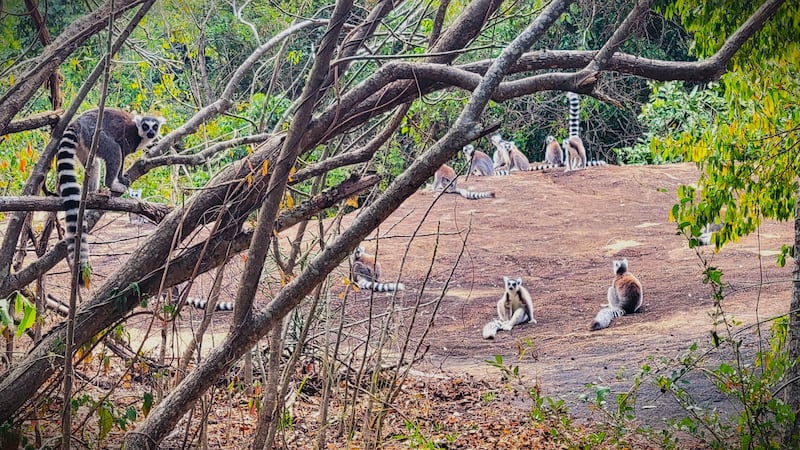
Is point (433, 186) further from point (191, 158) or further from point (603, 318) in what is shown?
point (191, 158)

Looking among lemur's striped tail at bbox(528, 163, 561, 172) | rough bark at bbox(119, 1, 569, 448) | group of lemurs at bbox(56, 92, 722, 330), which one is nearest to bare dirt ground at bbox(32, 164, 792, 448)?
group of lemurs at bbox(56, 92, 722, 330)

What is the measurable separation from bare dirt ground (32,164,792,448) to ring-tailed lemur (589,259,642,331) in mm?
141

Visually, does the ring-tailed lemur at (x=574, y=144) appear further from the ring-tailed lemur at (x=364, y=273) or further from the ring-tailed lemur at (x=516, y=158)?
the ring-tailed lemur at (x=364, y=273)

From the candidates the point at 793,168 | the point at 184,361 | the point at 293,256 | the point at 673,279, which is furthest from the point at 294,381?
the point at 673,279

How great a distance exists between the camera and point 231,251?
12.0 ft

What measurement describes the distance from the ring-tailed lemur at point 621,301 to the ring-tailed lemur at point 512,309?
83cm

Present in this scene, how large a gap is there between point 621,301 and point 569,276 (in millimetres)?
2375

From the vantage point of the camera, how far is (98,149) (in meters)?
5.43

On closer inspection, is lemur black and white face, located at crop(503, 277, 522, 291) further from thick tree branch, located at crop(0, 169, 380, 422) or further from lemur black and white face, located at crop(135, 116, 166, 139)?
thick tree branch, located at crop(0, 169, 380, 422)

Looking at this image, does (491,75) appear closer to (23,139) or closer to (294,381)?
(294,381)

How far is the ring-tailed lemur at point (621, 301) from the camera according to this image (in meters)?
9.46

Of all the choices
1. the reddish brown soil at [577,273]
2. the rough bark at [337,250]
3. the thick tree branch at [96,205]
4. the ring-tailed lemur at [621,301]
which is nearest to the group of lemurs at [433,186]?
the ring-tailed lemur at [621,301]

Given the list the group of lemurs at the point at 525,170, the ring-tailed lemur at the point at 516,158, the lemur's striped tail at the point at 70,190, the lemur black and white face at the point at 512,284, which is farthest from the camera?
the ring-tailed lemur at the point at 516,158

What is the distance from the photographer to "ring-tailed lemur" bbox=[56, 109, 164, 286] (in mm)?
4156
